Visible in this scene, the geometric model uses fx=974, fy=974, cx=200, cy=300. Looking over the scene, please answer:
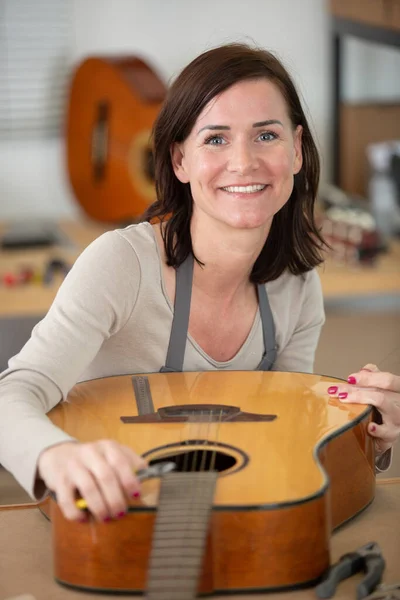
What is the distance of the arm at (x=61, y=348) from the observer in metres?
0.99

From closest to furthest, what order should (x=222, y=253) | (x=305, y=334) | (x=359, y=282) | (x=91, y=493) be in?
1. (x=91, y=493)
2. (x=222, y=253)
3. (x=305, y=334)
4. (x=359, y=282)

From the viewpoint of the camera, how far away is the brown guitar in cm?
304

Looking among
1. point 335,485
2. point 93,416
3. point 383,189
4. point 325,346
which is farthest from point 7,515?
point 383,189

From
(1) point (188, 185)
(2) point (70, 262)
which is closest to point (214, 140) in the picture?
(1) point (188, 185)

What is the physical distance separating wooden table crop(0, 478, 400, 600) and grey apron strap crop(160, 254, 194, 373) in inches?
12.2

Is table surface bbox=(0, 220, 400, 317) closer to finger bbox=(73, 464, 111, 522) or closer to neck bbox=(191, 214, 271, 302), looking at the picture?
neck bbox=(191, 214, 271, 302)

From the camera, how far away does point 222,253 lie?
1.35 meters

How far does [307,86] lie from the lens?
11.5 ft

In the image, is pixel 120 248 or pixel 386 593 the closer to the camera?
pixel 386 593

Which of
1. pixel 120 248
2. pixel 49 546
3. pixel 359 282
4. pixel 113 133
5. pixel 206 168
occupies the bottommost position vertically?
pixel 359 282

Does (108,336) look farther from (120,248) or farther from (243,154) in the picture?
(243,154)

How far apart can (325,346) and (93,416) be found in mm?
1390

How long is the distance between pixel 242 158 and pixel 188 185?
0.19 meters

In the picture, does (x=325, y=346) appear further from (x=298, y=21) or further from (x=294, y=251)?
(x=298, y=21)
